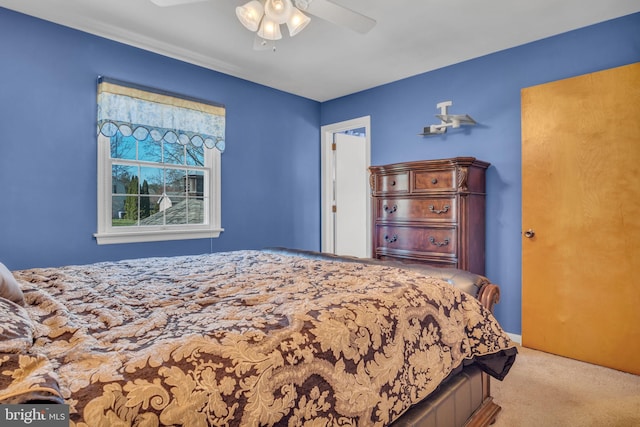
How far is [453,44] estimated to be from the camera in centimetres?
306

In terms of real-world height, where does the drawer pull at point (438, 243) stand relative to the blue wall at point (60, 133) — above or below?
below

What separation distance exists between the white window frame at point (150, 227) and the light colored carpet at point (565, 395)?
9.22ft

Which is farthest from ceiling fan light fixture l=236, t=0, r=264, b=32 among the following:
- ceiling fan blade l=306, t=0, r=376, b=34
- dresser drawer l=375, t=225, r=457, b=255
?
dresser drawer l=375, t=225, r=457, b=255

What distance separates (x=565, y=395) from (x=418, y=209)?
1.67m

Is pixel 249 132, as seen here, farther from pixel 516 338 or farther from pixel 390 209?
pixel 516 338

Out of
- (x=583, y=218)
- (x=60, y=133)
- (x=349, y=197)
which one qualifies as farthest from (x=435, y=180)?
(x=60, y=133)

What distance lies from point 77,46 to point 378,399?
3323 mm

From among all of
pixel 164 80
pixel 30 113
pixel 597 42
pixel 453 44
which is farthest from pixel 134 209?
pixel 597 42

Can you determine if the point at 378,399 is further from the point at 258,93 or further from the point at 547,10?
the point at 258,93

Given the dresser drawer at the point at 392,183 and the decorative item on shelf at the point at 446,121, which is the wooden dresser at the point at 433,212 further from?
the decorative item on shelf at the point at 446,121

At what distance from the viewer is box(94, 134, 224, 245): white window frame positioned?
2.90 m

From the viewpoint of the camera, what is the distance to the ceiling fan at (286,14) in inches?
74.1

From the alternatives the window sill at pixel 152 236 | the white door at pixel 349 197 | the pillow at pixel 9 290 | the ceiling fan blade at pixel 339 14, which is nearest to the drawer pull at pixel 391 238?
the white door at pixel 349 197

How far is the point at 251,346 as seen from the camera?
0.86 m
